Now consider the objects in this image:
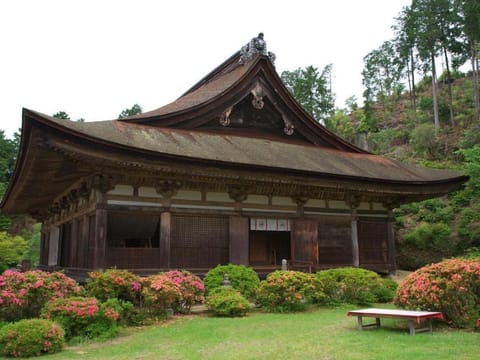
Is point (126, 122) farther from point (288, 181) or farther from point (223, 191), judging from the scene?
point (288, 181)

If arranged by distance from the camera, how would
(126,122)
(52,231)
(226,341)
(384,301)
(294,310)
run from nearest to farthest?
(226,341)
(294,310)
(384,301)
(126,122)
(52,231)

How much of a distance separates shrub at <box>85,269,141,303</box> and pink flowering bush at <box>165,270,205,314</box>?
1008 millimetres

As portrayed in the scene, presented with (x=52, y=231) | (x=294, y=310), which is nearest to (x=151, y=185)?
(x=294, y=310)

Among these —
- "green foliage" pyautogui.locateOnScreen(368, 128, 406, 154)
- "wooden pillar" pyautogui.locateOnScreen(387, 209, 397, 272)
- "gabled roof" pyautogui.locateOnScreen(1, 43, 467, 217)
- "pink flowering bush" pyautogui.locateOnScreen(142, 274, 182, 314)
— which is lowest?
"pink flowering bush" pyautogui.locateOnScreen(142, 274, 182, 314)

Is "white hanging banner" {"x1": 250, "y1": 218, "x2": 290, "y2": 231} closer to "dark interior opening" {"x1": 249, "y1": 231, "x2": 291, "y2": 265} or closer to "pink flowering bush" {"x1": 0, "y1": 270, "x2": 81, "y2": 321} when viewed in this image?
"dark interior opening" {"x1": 249, "y1": 231, "x2": 291, "y2": 265}

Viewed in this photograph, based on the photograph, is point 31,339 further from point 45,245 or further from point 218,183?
point 45,245

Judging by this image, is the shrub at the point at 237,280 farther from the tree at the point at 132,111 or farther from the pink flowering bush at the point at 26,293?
the tree at the point at 132,111

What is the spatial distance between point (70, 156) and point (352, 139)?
154ft

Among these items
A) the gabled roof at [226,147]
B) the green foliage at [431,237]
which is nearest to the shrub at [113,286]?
the gabled roof at [226,147]

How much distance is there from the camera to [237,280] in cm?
1417

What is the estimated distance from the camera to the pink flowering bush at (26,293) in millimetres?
9805

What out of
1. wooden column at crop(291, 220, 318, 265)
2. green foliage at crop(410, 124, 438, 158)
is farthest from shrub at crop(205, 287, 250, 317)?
green foliage at crop(410, 124, 438, 158)

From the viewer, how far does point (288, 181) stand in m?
16.9

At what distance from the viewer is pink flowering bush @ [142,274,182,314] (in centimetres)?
1136
